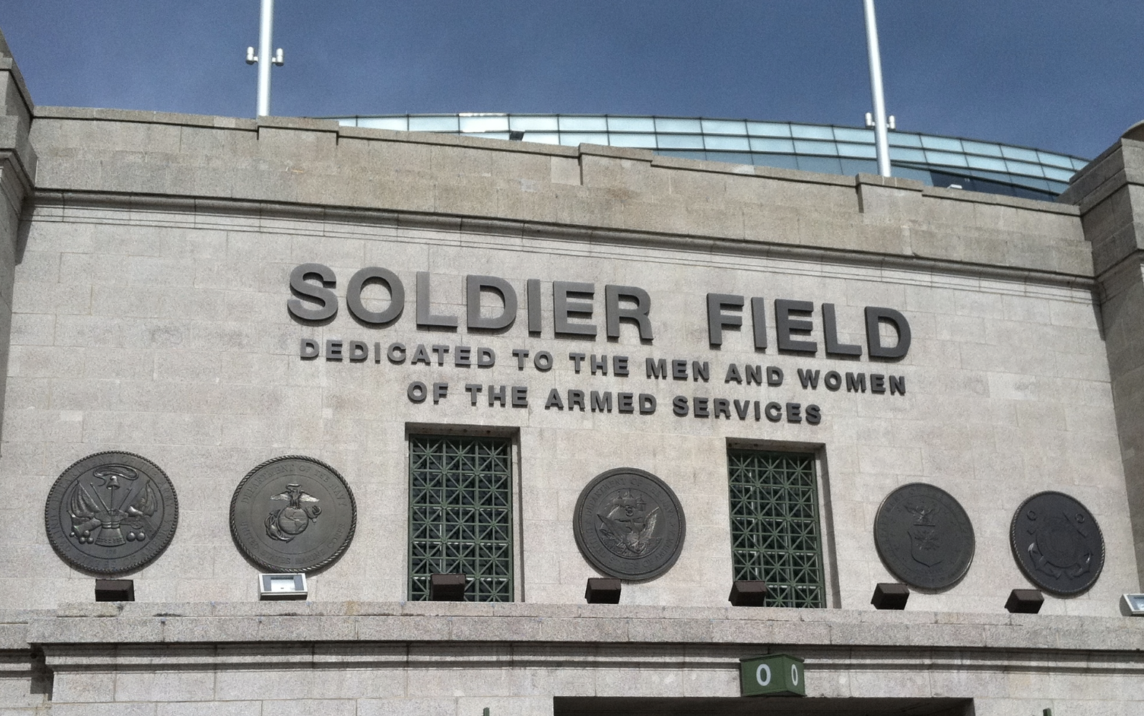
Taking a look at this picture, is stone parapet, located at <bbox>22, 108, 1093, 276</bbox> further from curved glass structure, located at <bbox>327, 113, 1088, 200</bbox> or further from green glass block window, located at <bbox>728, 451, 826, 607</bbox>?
curved glass structure, located at <bbox>327, 113, 1088, 200</bbox>

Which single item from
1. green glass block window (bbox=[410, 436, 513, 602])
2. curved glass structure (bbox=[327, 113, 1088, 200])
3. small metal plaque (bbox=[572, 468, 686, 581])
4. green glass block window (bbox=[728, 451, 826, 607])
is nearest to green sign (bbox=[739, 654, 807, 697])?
small metal plaque (bbox=[572, 468, 686, 581])

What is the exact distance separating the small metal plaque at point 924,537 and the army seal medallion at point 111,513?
1035cm

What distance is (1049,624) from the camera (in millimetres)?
18953

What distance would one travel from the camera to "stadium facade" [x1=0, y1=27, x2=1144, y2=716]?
1794cm

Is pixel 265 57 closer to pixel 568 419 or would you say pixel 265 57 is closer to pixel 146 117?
pixel 146 117

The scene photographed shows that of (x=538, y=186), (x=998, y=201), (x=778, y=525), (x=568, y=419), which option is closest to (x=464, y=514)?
(x=568, y=419)

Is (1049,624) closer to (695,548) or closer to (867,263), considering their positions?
(695,548)

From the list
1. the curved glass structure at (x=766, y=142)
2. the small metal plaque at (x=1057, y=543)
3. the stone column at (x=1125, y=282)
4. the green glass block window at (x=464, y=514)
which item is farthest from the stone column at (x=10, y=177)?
the curved glass structure at (x=766, y=142)

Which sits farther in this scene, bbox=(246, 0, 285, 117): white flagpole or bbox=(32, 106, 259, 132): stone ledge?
bbox=(246, 0, 285, 117): white flagpole

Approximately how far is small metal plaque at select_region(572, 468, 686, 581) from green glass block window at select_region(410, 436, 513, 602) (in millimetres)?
1137

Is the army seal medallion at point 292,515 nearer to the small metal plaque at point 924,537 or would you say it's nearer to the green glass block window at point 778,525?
the green glass block window at point 778,525

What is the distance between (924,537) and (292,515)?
9385mm

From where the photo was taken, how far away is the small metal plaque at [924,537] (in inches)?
867

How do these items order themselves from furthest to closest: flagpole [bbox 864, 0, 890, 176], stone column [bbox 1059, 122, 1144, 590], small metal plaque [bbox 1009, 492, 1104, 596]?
flagpole [bbox 864, 0, 890, 176] < stone column [bbox 1059, 122, 1144, 590] < small metal plaque [bbox 1009, 492, 1104, 596]
